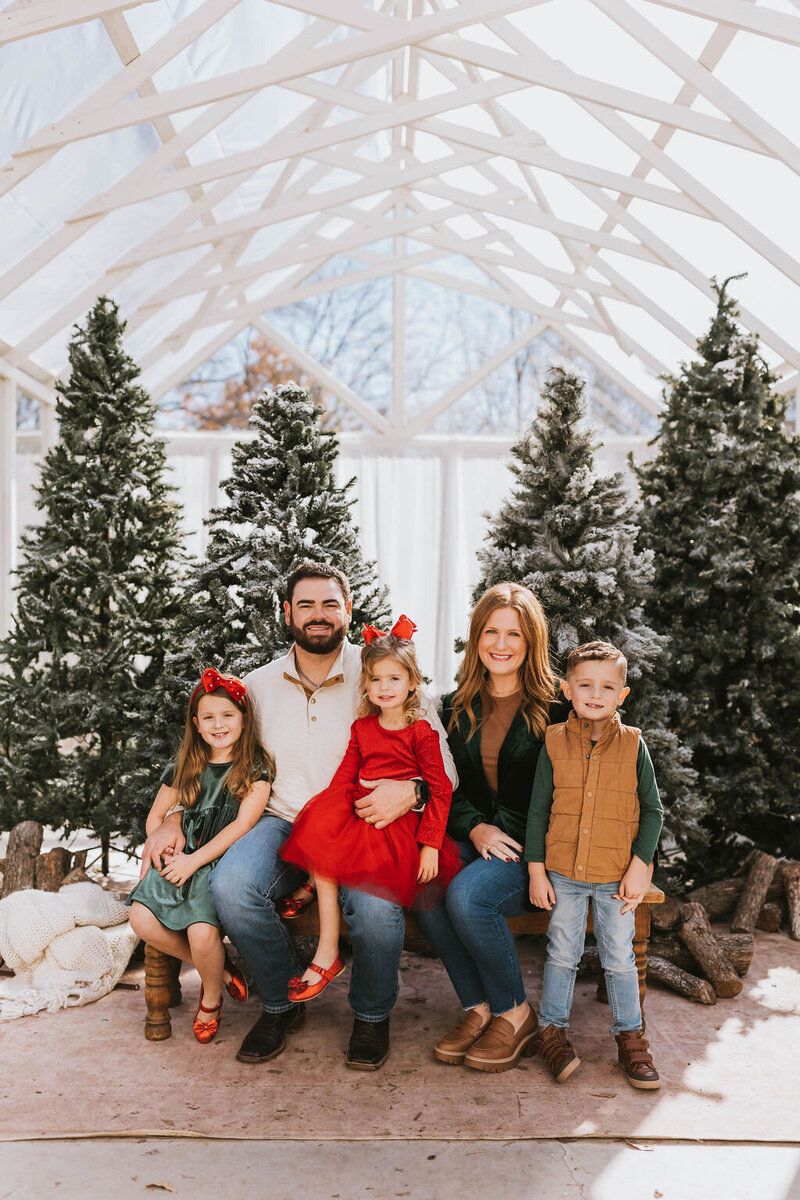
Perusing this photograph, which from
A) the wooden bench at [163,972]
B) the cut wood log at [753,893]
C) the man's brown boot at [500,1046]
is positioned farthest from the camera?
the cut wood log at [753,893]

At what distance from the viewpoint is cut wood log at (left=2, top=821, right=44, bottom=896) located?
453cm

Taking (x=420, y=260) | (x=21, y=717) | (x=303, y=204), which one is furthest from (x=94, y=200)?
(x=420, y=260)

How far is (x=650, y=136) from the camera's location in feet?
19.9

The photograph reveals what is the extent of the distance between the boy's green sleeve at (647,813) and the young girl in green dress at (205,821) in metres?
1.21

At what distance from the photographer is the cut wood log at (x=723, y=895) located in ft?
15.3

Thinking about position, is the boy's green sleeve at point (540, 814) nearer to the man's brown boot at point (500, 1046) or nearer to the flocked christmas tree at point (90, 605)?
the man's brown boot at point (500, 1046)

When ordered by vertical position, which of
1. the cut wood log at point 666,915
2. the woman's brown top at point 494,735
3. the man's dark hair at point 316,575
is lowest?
the cut wood log at point 666,915

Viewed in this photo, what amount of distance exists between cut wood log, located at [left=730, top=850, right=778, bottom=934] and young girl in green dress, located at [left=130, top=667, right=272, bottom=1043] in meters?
2.19

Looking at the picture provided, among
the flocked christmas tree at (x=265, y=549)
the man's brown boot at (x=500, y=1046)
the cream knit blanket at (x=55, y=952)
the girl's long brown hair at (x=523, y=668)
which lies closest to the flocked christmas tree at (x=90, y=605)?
the flocked christmas tree at (x=265, y=549)

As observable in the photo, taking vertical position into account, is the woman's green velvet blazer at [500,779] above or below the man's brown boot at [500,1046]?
above

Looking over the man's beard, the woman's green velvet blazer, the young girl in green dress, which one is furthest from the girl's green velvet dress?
the woman's green velvet blazer

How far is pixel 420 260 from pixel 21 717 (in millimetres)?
5549

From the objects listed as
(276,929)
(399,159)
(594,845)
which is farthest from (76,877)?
(399,159)

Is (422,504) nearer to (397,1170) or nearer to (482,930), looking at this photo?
(482,930)
